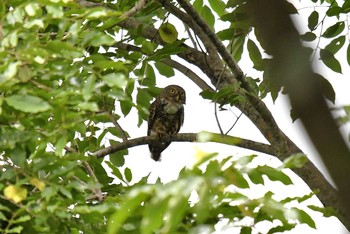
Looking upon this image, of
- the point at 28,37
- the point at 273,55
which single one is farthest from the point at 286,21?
the point at 28,37

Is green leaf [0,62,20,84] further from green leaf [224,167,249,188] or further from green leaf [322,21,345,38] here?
green leaf [322,21,345,38]

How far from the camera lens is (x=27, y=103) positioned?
76.9 inches

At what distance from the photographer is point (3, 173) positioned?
2195 mm

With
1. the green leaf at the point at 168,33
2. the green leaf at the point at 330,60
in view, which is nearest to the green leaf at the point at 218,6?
the green leaf at the point at 168,33

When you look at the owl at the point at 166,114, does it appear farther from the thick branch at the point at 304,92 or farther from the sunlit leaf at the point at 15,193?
the thick branch at the point at 304,92

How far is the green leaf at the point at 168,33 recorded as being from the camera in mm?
4398

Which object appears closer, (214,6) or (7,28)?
(7,28)

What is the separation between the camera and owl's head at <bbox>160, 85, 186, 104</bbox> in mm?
6478

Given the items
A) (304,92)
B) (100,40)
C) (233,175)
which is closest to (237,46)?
(100,40)

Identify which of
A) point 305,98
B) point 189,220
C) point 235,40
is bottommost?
point 305,98

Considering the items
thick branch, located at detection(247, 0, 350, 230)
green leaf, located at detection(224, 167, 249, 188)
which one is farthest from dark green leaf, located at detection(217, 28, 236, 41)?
thick branch, located at detection(247, 0, 350, 230)

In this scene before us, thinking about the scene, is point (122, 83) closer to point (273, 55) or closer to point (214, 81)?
point (273, 55)

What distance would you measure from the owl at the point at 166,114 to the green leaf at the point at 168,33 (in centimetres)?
164

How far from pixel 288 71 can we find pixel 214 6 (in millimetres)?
3975
